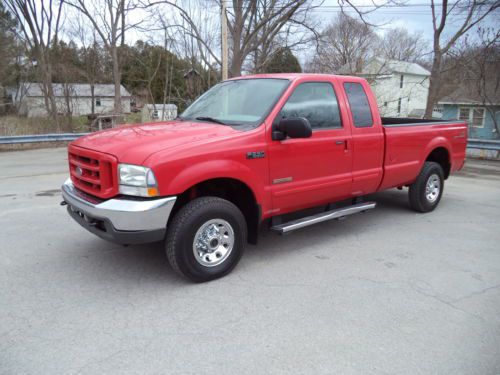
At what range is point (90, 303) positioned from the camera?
3.44 meters

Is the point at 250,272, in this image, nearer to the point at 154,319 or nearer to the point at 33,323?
the point at 154,319

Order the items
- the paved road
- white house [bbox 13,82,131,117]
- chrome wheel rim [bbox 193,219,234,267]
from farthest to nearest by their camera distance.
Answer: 1. white house [bbox 13,82,131,117]
2. chrome wheel rim [bbox 193,219,234,267]
3. the paved road

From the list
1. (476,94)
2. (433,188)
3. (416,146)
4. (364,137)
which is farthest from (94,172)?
(476,94)

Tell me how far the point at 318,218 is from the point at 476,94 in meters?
21.4

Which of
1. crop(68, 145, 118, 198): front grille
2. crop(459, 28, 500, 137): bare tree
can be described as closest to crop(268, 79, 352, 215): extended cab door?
crop(68, 145, 118, 198): front grille

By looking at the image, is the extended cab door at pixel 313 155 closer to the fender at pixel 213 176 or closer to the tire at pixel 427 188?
the fender at pixel 213 176

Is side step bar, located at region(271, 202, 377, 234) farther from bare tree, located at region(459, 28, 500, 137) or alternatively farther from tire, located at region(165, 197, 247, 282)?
bare tree, located at region(459, 28, 500, 137)

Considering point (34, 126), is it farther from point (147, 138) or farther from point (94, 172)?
point (147, 138)

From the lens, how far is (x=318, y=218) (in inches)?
181

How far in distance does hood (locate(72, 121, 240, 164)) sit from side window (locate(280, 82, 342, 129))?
31.3 inches

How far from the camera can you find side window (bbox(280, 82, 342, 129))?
439 cm

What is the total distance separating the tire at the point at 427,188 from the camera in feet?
20.3

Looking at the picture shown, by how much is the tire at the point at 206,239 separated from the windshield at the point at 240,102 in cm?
104

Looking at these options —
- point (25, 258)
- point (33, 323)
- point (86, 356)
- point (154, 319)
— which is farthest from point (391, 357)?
point (25, 258)
